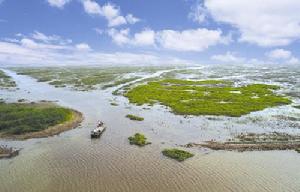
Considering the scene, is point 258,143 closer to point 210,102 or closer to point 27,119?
point 210,102

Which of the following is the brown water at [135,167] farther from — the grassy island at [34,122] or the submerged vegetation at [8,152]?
the grassy island at [34,122]

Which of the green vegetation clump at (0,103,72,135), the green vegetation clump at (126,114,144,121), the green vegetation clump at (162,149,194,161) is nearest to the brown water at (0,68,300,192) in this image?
the green vegetation clump at (162,149,194,161)

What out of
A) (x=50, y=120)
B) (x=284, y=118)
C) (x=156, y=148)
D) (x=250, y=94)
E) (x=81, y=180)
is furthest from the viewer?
(x=250, y=94)

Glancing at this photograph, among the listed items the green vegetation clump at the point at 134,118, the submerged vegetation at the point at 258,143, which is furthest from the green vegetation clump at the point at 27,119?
the submerged vegetation at the point at 258,143

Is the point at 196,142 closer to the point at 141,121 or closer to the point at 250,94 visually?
the point at 141,121

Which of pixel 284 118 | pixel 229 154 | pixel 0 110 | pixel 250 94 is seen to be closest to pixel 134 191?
pixel 229 154
